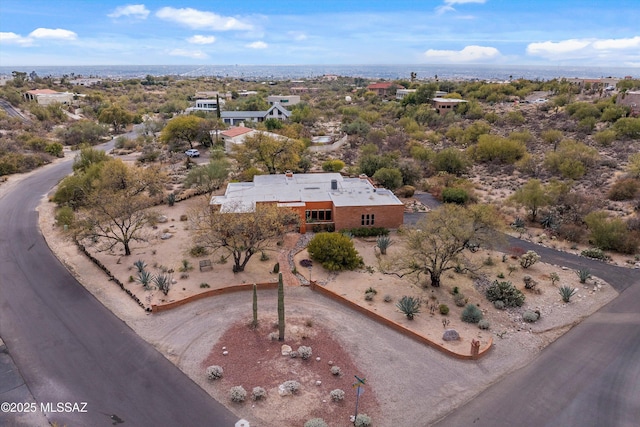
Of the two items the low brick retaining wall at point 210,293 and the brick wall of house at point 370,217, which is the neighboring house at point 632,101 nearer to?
the brick wall of house at point 370,217

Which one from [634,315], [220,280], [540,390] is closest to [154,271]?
[220,280]

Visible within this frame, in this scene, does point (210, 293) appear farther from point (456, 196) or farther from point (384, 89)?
point (384, 89)

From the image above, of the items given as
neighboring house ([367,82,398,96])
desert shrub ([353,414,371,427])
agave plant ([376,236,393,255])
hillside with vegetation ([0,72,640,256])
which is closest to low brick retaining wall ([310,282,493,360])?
desert shrub ([353,414,371,427])

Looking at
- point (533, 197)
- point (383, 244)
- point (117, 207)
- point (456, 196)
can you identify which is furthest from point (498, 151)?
point (117, 207)

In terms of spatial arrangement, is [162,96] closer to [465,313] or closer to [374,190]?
[374,190]

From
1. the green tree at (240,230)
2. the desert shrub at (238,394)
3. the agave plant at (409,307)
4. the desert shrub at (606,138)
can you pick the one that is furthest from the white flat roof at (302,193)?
the desert shrub at (606,138)

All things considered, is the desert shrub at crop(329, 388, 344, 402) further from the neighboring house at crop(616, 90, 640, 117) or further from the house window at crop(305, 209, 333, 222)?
the neighboring house at crop(616, 90, 640, 117)
